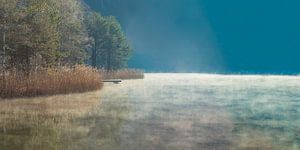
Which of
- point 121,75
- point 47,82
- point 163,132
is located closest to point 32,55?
point 47,82

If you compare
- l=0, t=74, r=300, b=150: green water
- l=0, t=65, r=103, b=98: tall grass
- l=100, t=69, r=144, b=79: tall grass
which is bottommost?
l=0, t=74, r=300, b=150: green water

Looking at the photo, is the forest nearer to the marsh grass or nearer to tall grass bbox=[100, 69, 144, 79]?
the marsh grass

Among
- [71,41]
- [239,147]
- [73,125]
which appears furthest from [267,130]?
[71,41]

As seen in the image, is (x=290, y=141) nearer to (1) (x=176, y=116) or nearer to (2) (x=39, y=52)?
(1) (x=176, y=116)

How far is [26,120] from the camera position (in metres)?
18.9

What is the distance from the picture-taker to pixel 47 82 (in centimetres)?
A: 3425

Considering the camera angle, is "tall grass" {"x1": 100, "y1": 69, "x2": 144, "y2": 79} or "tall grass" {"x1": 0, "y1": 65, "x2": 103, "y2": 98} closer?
"tall grass" {"x1": 0, "y1": 65, "x2": 103, "y2": 98}

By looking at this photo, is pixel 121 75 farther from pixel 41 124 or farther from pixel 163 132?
pixel 163 132

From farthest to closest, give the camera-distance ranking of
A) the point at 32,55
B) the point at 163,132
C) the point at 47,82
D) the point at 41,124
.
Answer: the point at 32,55, the point at 47,82, the point at 41,124, the point at 163,132

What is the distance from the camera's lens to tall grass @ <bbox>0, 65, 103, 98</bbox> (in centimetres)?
3067

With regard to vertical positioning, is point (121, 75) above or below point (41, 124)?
above

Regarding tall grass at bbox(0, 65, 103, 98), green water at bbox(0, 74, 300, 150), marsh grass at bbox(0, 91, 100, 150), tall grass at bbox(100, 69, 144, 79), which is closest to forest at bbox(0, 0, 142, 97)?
tall grass at bbox(0, 65, 103, 98)

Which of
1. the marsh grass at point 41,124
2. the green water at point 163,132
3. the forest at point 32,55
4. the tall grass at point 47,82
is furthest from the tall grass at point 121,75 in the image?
the green water at point 163,132

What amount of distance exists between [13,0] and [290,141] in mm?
21564
